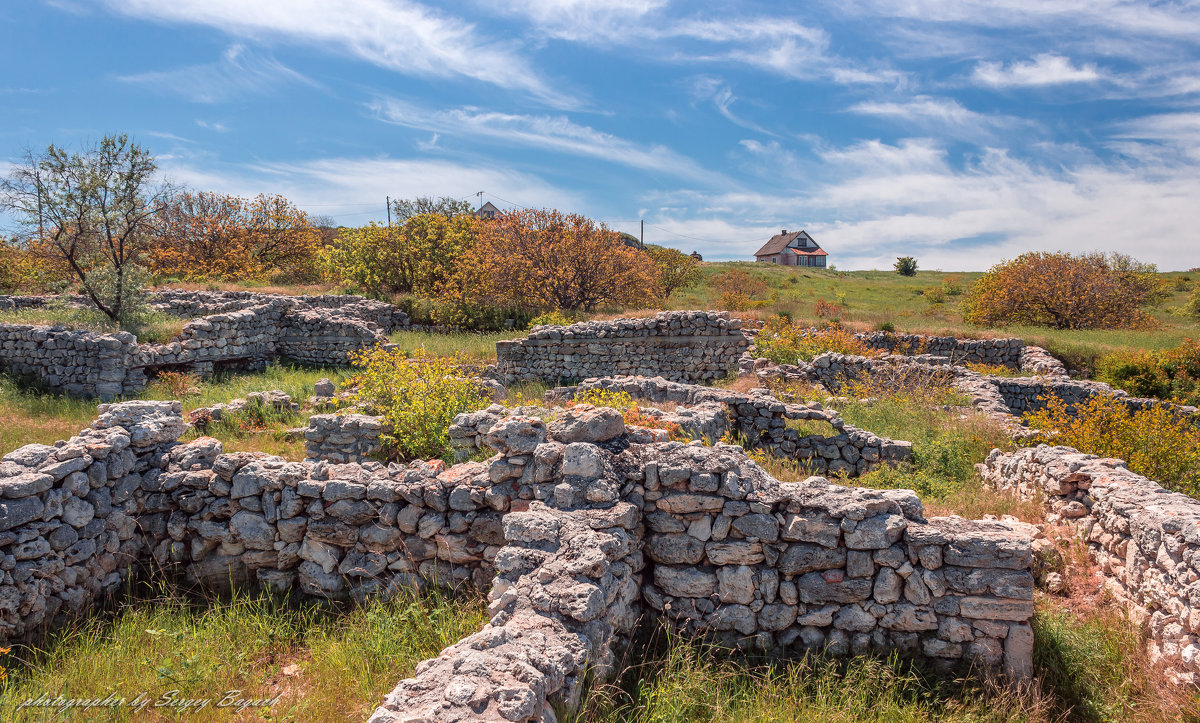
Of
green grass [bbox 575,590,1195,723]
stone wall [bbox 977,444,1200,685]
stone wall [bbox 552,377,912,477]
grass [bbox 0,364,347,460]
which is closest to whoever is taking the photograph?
green grass [bbox 575,590,1195,723]

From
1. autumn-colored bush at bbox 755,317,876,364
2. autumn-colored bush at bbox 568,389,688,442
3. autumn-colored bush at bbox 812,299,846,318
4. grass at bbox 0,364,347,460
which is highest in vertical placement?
autumn-colored bush at bbox 812,299,846,318

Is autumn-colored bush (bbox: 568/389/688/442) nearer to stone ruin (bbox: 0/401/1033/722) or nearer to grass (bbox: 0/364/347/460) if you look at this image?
stone ruin (bbox: 0/401/1033/722)

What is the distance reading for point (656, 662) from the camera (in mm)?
4184

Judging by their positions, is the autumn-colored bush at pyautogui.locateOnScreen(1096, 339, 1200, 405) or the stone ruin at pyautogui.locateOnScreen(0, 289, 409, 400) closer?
the stone ruin at pyautogui.locateOnScreen(0, 289, 409, 400)

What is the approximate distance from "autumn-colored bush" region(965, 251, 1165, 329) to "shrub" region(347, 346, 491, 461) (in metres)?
31.9

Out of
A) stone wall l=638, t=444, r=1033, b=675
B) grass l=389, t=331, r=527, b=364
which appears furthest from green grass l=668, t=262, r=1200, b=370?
stone wall l=638, t=444, r=1033, b=675

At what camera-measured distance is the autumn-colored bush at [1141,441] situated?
24.1 ft

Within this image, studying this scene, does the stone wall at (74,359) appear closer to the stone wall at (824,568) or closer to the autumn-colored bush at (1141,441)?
the stone wall at (824,568)

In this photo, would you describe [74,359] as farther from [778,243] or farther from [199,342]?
[778,243]

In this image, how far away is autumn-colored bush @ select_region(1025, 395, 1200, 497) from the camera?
7.36 metres

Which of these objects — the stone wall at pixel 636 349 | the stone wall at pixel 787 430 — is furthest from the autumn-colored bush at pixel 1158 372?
the stone wall at pixel 787 430

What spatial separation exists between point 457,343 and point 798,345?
1145 centimetres

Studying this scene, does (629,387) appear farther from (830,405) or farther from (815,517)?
(815,517)

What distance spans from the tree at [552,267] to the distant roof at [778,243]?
68144 millimetres
